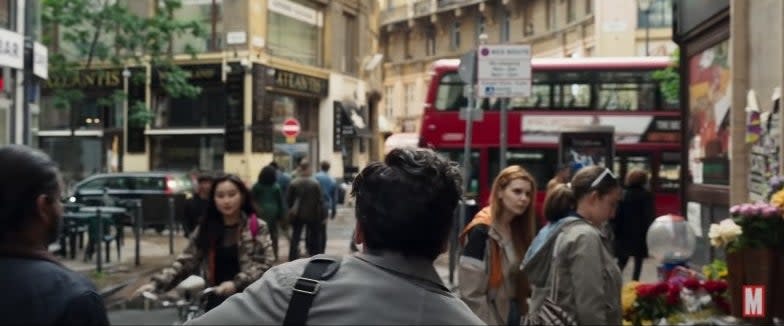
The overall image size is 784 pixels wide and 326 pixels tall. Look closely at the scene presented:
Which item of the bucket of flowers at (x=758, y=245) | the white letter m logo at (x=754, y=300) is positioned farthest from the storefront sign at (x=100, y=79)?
the white letter m logo at (x=754, y=300)

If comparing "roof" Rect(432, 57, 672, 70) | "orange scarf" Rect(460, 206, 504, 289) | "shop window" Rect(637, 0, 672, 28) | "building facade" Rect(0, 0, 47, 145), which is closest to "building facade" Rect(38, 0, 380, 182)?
"shop window" Rect(637, 0, 672, 28)

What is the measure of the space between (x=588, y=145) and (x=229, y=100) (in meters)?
18.2

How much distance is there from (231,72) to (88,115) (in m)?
6.15

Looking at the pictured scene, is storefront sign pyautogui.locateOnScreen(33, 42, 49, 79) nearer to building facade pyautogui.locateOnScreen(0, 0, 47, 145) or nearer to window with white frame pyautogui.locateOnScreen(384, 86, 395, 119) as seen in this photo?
building facade pyautogui.locateOnScreen(0, 0, 47, 145)

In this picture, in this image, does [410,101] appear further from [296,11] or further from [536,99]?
[536,99]

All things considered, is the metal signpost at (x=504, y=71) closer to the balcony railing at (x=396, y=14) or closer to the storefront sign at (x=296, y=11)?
the balcony railing at (x=396, y=14)

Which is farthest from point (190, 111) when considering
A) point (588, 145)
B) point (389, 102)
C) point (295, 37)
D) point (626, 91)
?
point (588, 145)

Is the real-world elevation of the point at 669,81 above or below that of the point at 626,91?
above

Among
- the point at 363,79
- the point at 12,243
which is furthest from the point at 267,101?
the point at 12,243

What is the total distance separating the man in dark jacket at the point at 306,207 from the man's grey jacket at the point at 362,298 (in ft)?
40.1

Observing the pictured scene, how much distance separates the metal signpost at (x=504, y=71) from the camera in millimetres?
11914

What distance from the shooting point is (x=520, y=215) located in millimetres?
5711

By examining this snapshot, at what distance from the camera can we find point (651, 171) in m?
22.0

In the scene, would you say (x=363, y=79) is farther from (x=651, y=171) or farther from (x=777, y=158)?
(x=777, y=158)
